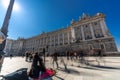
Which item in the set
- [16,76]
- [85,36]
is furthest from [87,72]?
[85,36]

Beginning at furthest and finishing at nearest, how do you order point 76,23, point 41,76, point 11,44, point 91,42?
point 11,44 → point 76,23 → point 91,42 → point 41,76

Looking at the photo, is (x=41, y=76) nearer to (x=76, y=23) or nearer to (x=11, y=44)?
(x=76, y=23)

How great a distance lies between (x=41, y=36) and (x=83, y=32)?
34.7 m

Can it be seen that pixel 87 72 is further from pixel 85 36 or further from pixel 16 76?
pixel 85 36

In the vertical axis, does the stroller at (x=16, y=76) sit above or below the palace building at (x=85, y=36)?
below

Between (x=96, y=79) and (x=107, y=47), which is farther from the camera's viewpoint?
(x=107, y=47)

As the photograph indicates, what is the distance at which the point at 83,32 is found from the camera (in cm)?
3759

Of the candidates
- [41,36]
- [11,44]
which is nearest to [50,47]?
[41,36]

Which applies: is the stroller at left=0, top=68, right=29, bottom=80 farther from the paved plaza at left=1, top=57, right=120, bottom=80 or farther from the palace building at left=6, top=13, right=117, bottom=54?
the palace building at left=6, top=13, right=117, bottom=54

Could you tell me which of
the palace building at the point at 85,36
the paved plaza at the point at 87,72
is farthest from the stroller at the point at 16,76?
the palace building at the point at 85,36

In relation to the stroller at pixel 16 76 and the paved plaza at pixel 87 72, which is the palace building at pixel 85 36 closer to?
the paved plaza at pixel 87 72

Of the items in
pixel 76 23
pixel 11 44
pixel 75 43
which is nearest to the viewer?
pixel 75 43

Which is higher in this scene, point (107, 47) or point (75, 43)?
point (75, 43)

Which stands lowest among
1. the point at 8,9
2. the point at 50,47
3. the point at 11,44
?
the point at 8,9
